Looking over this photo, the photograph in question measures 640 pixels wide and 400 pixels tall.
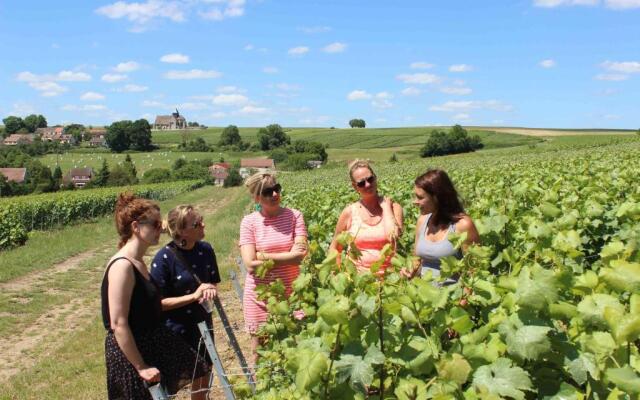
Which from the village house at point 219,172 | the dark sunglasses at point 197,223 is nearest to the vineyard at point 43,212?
the dark sunglasses at point 197,223

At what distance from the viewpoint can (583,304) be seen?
5.02 ft

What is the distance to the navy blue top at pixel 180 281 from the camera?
373cm

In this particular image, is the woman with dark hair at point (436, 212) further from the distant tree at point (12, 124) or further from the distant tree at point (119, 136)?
the distant tree at point (12, 124)

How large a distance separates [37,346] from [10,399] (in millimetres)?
2375

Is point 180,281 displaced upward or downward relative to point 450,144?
upward

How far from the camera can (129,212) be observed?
335 centimetres

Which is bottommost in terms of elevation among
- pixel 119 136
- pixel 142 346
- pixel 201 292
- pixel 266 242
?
pixel 142 346

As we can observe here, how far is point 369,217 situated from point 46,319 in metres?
8.07

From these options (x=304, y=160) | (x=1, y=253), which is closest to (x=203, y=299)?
(x=1, y=253)

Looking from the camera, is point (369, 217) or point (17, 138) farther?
point (17, 138)

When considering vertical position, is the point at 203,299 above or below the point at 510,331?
below

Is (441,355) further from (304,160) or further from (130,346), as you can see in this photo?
(304,160)

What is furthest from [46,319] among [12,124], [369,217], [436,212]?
[12,124]

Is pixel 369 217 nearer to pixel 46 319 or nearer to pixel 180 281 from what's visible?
pixel 180 281
